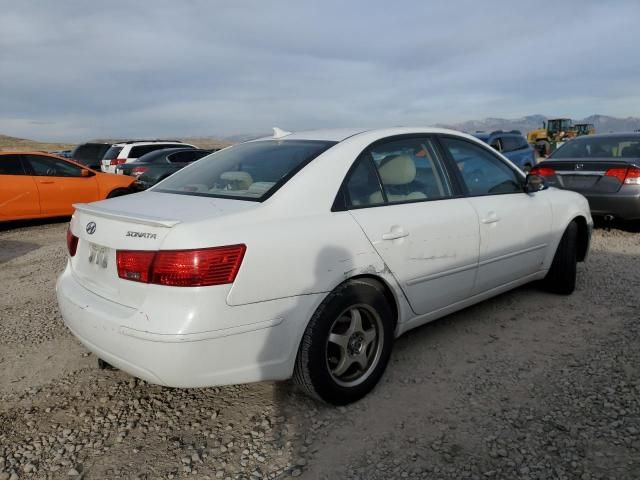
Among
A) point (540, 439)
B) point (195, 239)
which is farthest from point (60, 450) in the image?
point (540, 439)

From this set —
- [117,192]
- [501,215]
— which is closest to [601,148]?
[501,215]

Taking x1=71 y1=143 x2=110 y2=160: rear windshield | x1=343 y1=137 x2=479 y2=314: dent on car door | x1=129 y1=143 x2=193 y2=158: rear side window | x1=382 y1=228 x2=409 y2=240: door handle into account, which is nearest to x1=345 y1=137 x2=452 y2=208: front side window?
x1=343 y1=137 x2=479 y2=314: dent on car door

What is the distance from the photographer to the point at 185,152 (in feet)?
43.6

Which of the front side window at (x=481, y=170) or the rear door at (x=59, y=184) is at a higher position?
the front side window at (x=481, y=170)

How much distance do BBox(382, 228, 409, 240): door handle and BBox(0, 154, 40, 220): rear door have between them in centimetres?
825

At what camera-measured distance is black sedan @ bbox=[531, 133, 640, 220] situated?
6633mm

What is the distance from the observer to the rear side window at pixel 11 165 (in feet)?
29.0

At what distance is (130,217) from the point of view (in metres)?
2.43

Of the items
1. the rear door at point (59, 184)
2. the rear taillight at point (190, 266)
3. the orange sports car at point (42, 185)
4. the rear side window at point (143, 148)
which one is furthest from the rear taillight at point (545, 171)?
the rear side window at point (143, 148)

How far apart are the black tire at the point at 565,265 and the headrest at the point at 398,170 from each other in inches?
75.9

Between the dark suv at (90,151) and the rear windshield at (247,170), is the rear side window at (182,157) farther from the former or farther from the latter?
the rear windshield at (247,170)

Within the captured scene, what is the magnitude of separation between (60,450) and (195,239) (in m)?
1.30

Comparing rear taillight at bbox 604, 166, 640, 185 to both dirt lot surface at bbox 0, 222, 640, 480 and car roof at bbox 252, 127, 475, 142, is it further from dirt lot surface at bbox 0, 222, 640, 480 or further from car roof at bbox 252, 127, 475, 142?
car roof at bbox 252, 127, 475, 142

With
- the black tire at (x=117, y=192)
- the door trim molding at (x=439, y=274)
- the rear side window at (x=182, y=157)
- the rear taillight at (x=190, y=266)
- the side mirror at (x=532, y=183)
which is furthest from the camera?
the rear side window at (x=182, y=157)
